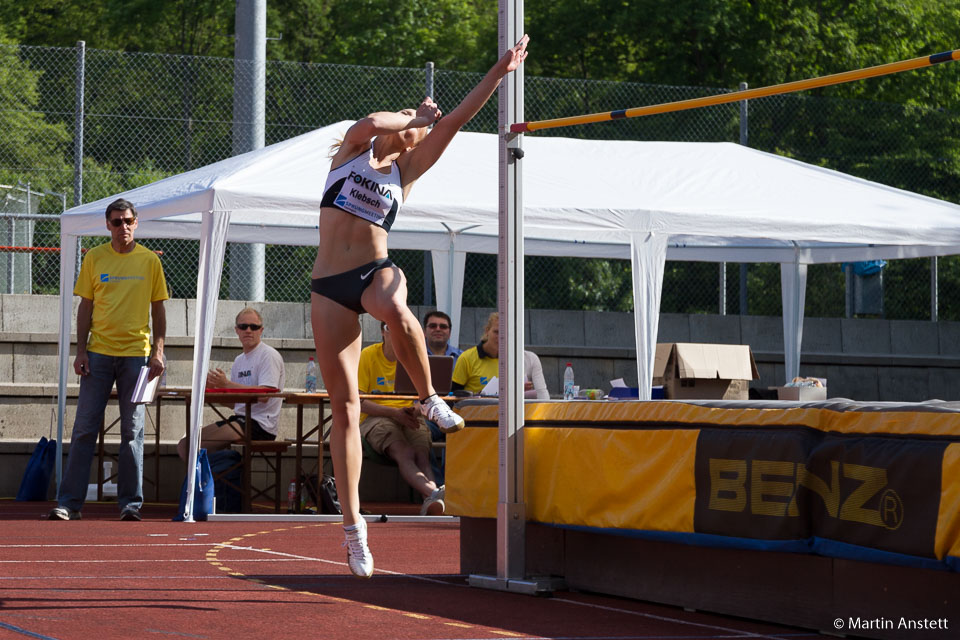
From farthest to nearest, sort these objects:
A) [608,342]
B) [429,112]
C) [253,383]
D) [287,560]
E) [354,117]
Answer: [608,342], [354,117], [253,383], [287,560], [429,112]

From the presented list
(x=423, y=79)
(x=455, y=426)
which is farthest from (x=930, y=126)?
(x=455, y=426)

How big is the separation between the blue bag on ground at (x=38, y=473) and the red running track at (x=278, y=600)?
139 inches

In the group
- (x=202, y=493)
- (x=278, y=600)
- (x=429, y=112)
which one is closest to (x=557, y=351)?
(x=202, y=493)

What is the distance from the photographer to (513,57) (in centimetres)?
550

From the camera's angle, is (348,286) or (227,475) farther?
(227,475)

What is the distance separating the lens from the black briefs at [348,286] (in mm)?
5477

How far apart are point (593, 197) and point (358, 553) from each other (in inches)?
240

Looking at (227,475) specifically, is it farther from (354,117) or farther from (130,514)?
(354,117)

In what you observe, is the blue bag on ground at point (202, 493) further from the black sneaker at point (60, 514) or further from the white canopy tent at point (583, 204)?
the black sneaker at point (60, 514)

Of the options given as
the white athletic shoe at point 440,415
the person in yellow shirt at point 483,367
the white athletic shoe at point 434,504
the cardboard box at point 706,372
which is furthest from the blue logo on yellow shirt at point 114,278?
the white athletic shoe at point 440,415

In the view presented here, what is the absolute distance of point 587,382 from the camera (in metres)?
14.9

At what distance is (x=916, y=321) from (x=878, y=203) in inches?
200

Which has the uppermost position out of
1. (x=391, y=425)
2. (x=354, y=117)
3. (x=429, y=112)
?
(x=354, y=117)

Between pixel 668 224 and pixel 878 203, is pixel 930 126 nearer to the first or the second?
pixel 878 203
